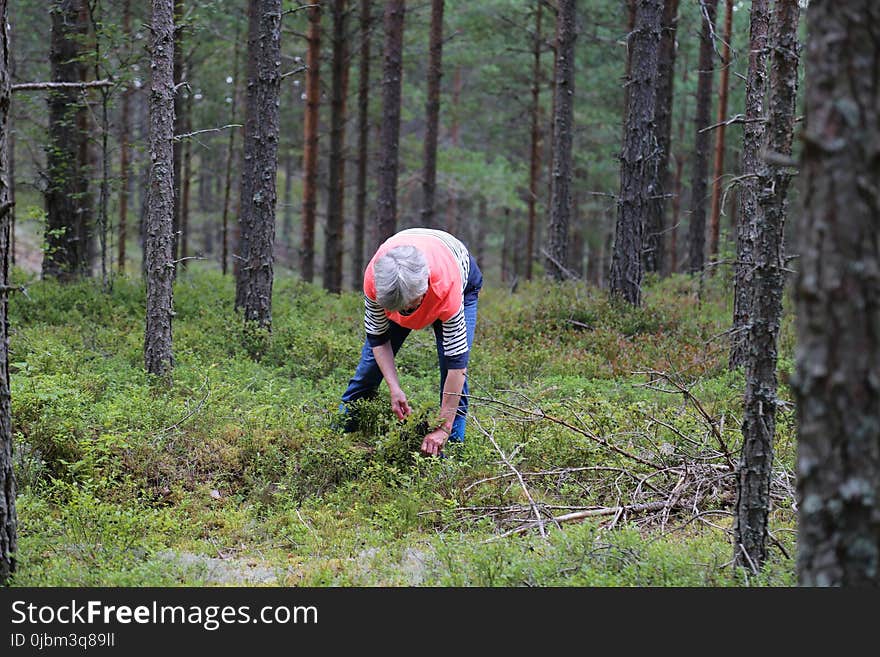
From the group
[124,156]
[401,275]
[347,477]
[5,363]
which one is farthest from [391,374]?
[124,156]

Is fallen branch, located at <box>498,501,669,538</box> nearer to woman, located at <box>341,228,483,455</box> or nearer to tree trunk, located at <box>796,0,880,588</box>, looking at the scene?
woman, located at <box>341,228,483,455</box>

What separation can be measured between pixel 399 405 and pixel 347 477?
646mm

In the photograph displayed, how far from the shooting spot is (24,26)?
73.9 ft

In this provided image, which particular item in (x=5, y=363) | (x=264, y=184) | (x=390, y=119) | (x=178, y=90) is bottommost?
(x=5, y=363)

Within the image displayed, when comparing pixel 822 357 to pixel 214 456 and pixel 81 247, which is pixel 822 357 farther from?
pixel 81 247

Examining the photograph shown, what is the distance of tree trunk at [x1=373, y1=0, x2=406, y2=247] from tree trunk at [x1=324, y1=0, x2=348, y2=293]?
132 centimetres

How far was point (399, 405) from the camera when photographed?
19.7 feet

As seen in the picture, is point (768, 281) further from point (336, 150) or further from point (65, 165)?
point (336, 150)

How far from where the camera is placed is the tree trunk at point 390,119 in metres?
16.6

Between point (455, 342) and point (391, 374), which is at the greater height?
point (455, 342)

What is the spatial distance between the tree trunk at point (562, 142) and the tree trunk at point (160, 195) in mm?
10195

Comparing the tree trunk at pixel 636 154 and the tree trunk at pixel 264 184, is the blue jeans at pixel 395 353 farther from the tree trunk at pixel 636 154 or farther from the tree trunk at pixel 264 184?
the tree trunk at pixel 636 154
